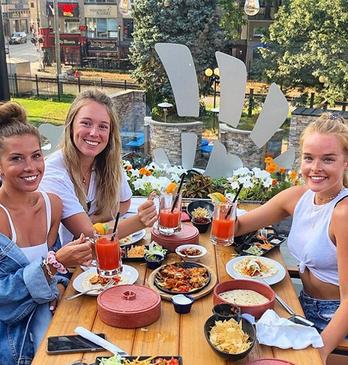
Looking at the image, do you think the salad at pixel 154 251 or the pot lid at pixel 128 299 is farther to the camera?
the salad at pixel 154 251

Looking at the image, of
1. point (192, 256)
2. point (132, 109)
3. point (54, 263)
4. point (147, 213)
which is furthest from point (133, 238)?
point (132, 109)

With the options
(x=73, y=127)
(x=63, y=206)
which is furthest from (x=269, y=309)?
(x=73, y=127)

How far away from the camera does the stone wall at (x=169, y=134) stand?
32.6ft

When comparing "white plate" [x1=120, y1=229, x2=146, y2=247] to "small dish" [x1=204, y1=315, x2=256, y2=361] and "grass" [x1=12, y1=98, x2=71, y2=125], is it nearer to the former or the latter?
"small dish" [x1=204, y1=315, x2=256, y2=361]

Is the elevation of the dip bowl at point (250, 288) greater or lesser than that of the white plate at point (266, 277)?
greater

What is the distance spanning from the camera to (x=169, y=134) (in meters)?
9.98

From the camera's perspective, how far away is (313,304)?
1.77 meters

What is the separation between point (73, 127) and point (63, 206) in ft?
1.37

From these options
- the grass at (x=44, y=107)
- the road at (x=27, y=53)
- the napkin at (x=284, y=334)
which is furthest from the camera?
the grass at (x=44, y=107)

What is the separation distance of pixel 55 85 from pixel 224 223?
9858 millimetres

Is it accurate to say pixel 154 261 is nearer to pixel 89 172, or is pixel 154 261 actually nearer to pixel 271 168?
pixel 89 172

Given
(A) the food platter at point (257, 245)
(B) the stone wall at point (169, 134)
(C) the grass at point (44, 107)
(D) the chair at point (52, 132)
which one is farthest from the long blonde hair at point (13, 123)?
(B) the stone wall at point (169, 134)

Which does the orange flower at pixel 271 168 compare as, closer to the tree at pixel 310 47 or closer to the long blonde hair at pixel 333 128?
the long blonde hair at pixel 333 128

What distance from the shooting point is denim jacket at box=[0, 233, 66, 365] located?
1.51m
